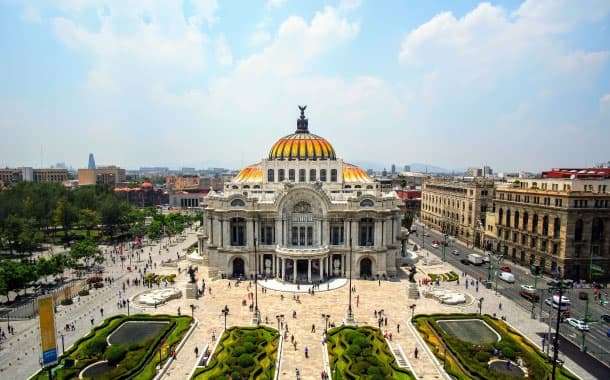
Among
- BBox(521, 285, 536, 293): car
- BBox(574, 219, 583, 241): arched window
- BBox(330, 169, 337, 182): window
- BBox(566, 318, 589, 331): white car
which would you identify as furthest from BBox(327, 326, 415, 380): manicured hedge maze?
BBox(574, 219, 583, 241): arched window

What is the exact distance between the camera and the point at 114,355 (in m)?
36.2

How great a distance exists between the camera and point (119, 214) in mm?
102250

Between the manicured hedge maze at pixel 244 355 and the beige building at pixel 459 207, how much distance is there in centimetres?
6510

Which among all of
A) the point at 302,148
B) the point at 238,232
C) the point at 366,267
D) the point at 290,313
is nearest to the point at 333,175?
the point at 302,148

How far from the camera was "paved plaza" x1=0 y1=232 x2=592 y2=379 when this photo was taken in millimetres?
36969

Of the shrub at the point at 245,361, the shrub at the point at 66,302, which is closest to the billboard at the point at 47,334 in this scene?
the shrub at the point at 245,361

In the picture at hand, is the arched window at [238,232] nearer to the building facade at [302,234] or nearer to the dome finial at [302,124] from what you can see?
the building facade at [302,234]

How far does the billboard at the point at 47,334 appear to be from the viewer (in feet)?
98.5

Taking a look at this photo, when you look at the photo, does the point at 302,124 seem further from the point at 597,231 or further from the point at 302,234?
the point at 597,231

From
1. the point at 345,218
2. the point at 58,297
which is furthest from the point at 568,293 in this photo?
the point at 58,297

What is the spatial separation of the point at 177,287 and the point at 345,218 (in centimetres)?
2833

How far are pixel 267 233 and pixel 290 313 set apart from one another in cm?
1893

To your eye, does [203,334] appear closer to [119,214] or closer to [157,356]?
[157,356]

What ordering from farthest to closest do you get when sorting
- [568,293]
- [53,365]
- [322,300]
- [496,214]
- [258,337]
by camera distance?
[496,214]
[568,293]
[322,300]
[258,337]
[53,365]
